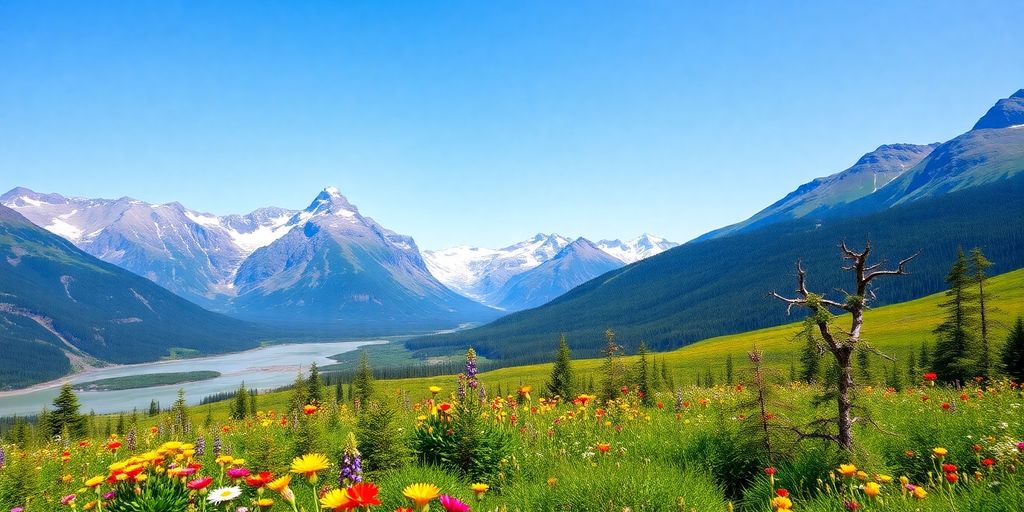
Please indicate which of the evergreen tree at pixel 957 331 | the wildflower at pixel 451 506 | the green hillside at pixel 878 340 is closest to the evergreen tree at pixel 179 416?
the wildflower at pixel 451 506

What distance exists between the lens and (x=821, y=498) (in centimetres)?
527

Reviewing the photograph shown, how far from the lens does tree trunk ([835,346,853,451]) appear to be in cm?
652

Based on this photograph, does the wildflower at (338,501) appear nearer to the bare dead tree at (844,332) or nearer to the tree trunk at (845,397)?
the bare dead tree at (844,332)

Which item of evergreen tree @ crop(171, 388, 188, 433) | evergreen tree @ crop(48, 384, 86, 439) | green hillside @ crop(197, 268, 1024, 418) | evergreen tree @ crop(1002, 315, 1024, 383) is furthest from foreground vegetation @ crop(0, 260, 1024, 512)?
green hillside @ crop(197, 268, 1024, 418)

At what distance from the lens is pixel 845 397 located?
6.55 m

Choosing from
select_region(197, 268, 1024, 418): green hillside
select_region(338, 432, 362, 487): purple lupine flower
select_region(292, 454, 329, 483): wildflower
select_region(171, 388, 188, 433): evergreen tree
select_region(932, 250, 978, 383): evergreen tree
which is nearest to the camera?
select_region(292, 454, 329, 483): wildflower

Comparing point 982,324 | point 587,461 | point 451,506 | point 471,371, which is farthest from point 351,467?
point 982,324

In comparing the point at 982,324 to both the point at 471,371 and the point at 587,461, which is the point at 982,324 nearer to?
the point at 587,461

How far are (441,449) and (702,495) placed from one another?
3.84 m

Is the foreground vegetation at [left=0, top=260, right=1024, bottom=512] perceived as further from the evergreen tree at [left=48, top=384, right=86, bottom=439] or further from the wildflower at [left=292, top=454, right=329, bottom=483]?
the evergreen tree at [left=48, top=384, right=86, bottom=439]

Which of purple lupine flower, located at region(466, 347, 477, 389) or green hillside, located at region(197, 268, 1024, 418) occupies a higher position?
purple lupine flower, located at region(466, 347, 477, 389)

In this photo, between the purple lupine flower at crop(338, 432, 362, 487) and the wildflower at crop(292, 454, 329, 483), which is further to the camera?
the purple lupine flower at crop(338, 432, 362, 487)

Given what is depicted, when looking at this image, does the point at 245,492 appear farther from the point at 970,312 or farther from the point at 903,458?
the point at 970,312

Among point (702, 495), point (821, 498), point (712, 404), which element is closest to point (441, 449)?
point (702, 495)
